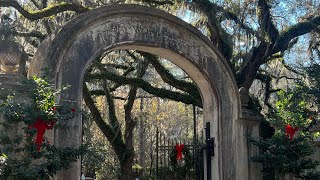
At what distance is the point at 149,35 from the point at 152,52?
1.86ft

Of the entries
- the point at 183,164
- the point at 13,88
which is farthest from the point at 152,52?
the point at 183,164

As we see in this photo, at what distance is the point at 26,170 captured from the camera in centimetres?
523

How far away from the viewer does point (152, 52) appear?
894 cm

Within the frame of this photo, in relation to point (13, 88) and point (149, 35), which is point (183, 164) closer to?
point (149, 35)

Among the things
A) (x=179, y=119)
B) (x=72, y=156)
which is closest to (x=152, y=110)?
(x=179, y=119)

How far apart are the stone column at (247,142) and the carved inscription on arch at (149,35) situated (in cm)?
135

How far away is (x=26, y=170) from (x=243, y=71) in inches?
318

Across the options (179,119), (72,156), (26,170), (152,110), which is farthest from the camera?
(179,119)

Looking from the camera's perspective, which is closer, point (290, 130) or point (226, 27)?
point (290, 130)

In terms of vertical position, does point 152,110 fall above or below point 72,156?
above

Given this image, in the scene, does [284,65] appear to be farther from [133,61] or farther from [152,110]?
[152,110]

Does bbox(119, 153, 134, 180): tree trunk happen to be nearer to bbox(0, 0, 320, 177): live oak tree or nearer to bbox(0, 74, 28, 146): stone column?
bbox(0, 0, 320, 177): live oak tree

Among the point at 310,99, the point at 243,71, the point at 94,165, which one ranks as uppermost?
the point at 243,71

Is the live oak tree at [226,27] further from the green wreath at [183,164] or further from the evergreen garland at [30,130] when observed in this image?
the evergreen garland at [30,130]
